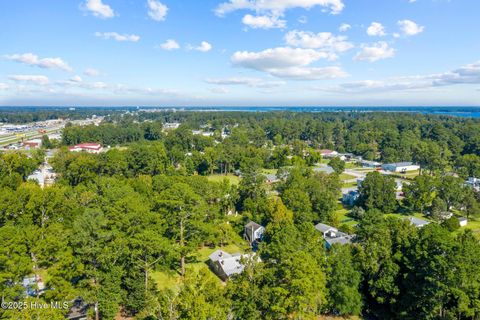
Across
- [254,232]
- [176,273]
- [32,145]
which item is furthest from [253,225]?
[32,145]

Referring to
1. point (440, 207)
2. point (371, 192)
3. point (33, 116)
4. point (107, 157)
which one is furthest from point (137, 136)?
point (33, 116)

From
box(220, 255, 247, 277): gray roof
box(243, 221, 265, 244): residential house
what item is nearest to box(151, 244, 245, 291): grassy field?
box(243, 221, 265, 244): residential house

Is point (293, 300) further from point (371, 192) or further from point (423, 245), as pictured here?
point (371, 192)

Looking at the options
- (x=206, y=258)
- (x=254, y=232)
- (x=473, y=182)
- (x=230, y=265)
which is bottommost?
(x=206, y=258)

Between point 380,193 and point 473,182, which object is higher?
point 380,193

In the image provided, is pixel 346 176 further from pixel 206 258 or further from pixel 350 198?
pixel 206 258

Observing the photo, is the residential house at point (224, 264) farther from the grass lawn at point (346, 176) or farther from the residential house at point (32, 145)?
the residential house at point (32, 145)

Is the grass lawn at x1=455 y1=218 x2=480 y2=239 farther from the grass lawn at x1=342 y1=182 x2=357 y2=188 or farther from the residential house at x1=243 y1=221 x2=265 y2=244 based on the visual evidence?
the residential house at x1=243 y1=221 x2=265 y2=244
